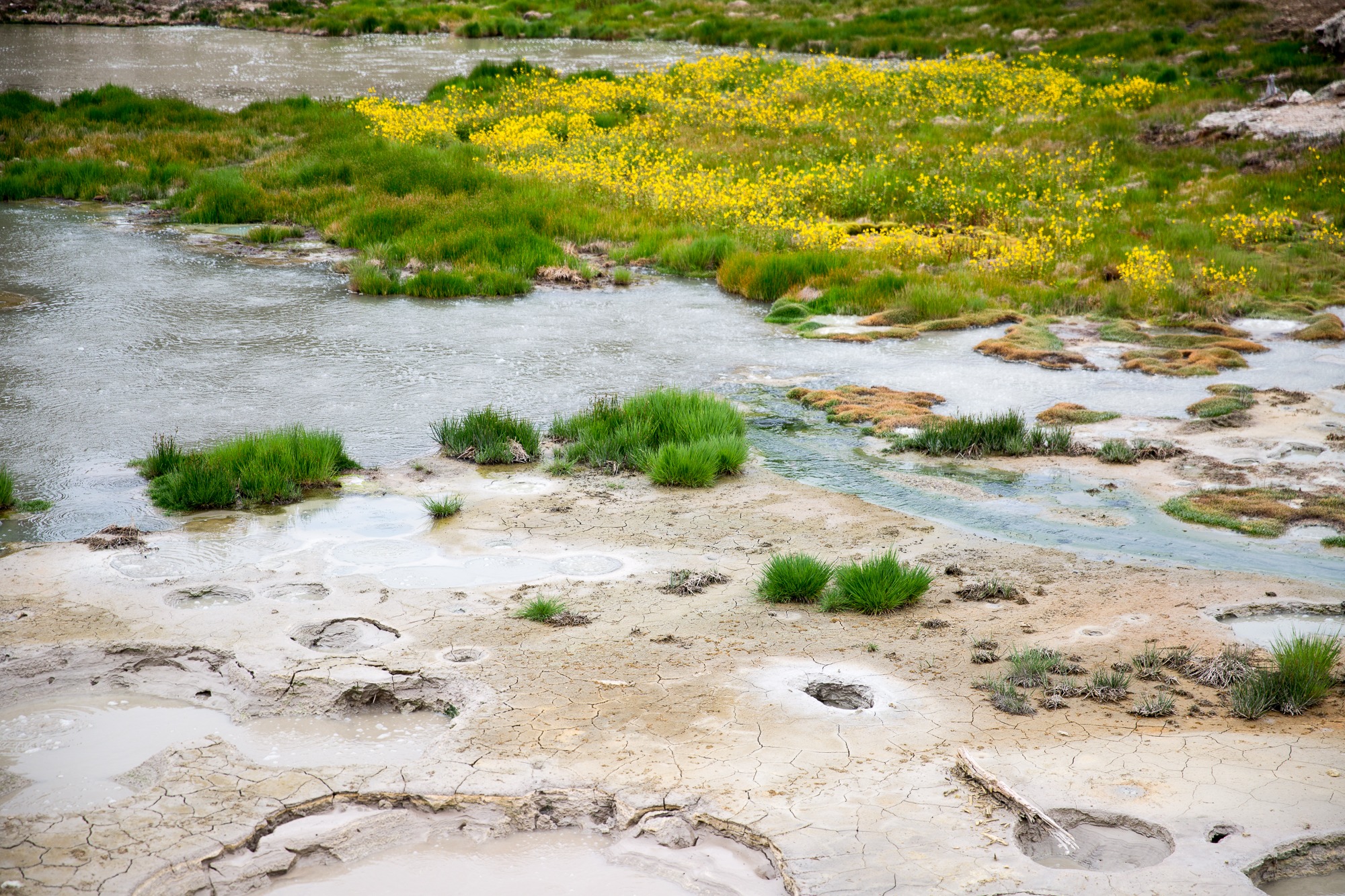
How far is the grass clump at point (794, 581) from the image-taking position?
250 inches

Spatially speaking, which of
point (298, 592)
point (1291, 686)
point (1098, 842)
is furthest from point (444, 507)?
point (1291, 686)

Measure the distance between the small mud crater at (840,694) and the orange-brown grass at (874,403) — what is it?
5.07 m

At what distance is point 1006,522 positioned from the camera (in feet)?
26.0

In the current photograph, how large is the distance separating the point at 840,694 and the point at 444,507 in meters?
3.64

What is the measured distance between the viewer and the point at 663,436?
9523mm

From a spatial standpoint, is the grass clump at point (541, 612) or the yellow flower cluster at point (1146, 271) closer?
the grass clump at point (541, 612)

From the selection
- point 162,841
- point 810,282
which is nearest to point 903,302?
point 810,282

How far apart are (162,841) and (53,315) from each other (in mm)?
11281

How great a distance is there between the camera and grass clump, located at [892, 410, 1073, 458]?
9445 mm

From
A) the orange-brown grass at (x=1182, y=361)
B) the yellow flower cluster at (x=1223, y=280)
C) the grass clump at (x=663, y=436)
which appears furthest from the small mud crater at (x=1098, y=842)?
the yellow flower cluster at (x=1223, y=280)

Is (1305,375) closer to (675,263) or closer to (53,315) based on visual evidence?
(675,263)

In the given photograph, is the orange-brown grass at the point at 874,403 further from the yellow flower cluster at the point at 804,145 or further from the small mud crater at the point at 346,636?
the yellow flower cluster at the point at 804,145

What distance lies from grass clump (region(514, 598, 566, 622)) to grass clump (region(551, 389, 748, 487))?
2684mm

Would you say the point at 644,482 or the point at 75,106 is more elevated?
the point at 75,106
